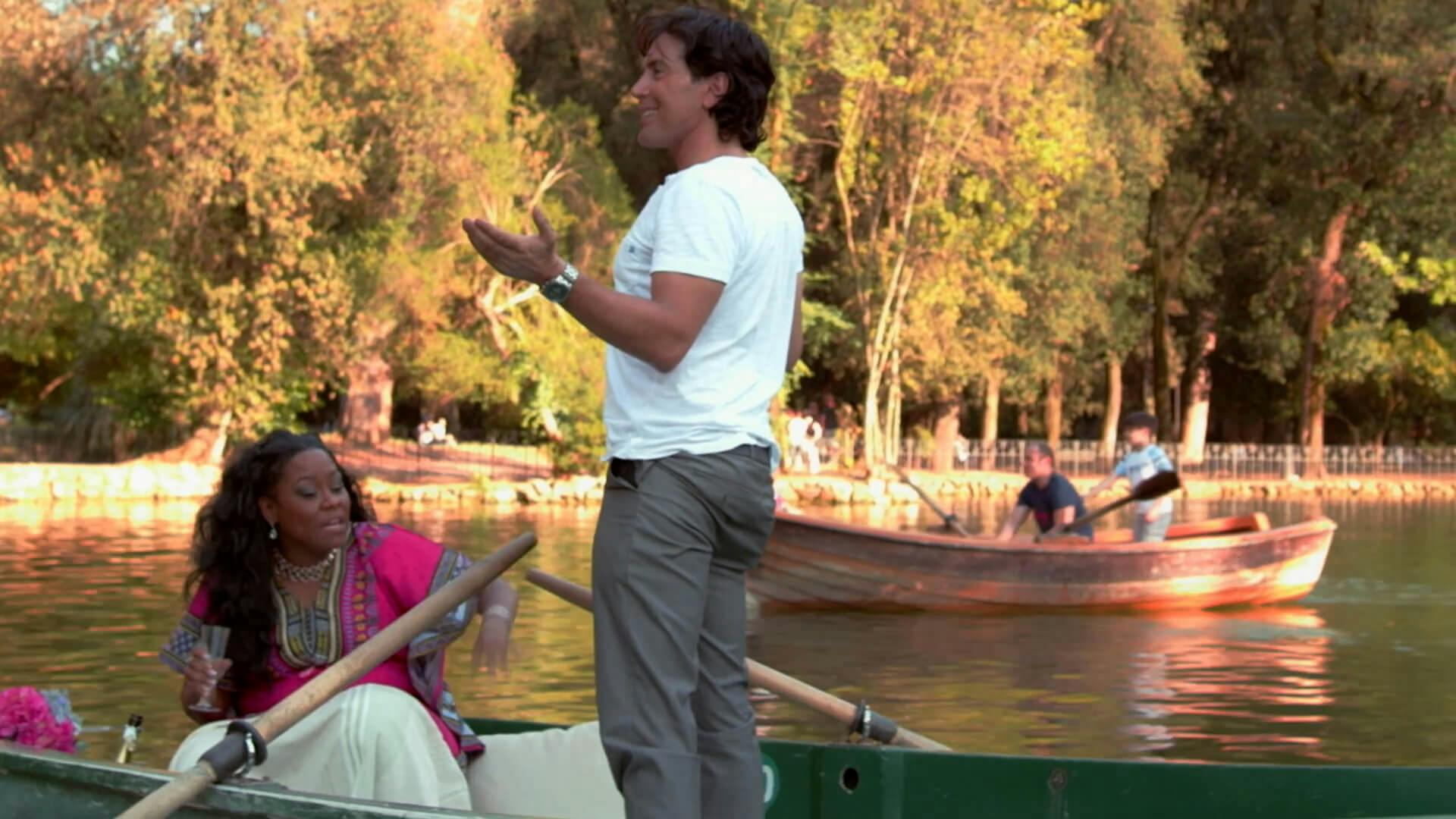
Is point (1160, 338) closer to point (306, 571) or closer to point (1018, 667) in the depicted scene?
point (1018, 667)

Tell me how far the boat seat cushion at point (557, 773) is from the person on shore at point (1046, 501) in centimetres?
980

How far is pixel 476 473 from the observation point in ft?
102

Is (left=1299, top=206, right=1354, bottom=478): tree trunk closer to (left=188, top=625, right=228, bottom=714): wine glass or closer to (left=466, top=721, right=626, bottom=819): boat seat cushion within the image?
(left=466, top=721, right=626, bottom=819): boat seat cushion

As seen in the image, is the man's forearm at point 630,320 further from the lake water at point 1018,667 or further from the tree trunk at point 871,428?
the tree trunk at point 871,428

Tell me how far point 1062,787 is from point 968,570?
9272 mm

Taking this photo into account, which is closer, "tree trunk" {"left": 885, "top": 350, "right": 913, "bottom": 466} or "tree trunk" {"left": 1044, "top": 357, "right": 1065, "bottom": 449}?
"tree trunk" {"left": 885, "top": 350, "right": 913, "bottom": 466}

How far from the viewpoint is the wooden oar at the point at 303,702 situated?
3.92 meters

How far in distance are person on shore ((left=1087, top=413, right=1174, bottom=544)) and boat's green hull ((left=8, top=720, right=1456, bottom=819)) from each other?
962 centimetres

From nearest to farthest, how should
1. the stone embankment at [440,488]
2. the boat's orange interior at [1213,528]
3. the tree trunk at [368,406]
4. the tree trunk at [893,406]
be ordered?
the boat's orange interior at [1213,528]
the stone embankment at [440,488]
the tree trunk at [893,406]
the tree trunk at [368,406]

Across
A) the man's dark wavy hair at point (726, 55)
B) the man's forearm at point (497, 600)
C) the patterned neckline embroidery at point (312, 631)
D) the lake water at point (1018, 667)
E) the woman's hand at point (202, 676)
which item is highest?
the man's dark wavy hair at point (726, 55)

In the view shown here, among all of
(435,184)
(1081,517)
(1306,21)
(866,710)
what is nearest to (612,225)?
(435,184)

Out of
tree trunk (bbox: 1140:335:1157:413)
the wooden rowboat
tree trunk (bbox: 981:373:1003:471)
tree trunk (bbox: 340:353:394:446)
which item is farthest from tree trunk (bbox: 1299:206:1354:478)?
the wooden rowboat

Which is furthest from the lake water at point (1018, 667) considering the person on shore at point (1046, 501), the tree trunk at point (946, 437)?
the tree trunk at point (946, 437)

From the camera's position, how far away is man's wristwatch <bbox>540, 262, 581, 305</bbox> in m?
3.37
